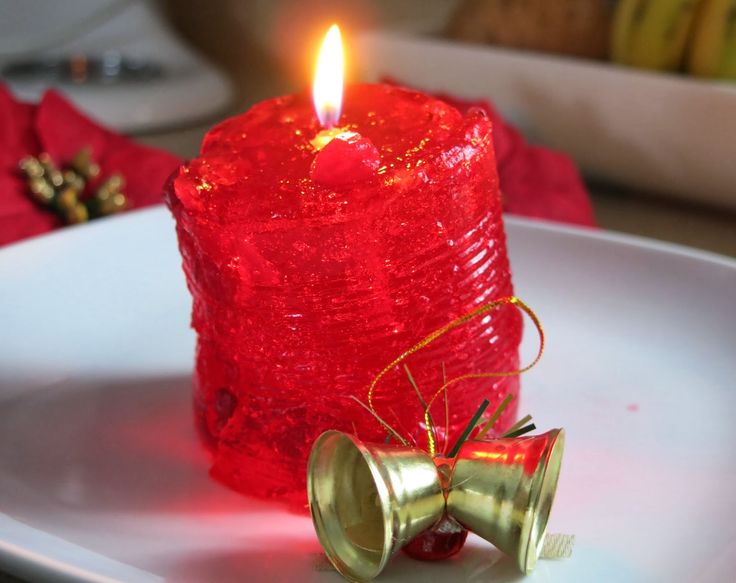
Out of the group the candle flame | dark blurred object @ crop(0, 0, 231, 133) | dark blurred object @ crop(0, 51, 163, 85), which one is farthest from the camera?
dark blurred object @ crop(0, 51, 163, 85)

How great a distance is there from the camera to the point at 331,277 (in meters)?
0.52

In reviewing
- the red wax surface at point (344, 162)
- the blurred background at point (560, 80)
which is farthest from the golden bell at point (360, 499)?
the blurred background at point (560, 80)

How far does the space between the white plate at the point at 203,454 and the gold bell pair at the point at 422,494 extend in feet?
0.08

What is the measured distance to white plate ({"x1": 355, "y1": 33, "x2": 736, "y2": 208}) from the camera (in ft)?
3.39

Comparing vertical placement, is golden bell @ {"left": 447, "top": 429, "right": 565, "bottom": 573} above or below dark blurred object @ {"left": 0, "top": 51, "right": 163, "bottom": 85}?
above

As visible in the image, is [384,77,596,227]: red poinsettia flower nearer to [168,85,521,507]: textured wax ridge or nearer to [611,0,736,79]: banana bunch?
[611,0,736,79]: banana bunch

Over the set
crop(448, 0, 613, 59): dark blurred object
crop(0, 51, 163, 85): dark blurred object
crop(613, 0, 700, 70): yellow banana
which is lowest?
crop(0, 51, 163, 85): dark blurred object

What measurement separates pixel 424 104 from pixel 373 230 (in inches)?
5.0

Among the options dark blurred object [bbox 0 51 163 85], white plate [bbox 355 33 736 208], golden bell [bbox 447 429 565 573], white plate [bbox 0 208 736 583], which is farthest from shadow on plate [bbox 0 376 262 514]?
dark blurred object [bbox 0 51 163 85]

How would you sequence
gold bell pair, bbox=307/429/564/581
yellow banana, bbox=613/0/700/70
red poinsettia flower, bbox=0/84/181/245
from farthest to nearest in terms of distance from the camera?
yellow banana, bbox=613/0/700/70
red poinsettia flower, bbox=0/84/181/245
gold bell pair, bbox=307/429/564/581

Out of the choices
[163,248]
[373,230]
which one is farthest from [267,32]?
[373,230]

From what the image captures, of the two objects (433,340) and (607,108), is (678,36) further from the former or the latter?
(433,340)

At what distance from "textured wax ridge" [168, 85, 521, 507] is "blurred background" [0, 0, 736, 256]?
0.23 meters

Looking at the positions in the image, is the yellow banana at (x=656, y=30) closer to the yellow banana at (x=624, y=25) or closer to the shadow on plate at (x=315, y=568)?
the yellow banana at (x=624, y=25)
